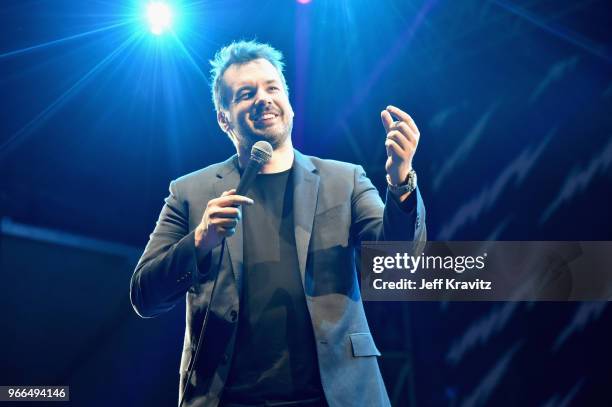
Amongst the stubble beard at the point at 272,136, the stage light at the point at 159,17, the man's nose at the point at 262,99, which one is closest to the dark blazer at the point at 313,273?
the stubble beard at the point at 272,136

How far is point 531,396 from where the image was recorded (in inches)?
111

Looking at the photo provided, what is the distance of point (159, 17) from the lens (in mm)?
3162

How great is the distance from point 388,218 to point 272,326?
1.55 ft

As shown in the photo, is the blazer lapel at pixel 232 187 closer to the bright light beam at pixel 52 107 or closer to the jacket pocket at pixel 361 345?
the jacket pocket at pixel 361 345

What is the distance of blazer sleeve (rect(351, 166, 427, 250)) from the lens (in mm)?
1469

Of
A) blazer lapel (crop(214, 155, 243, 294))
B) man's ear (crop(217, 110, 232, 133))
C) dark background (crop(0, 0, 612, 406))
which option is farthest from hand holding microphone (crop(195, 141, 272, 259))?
dark background (crop(0, 0, 612, 406))

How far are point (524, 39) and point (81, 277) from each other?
2846mm

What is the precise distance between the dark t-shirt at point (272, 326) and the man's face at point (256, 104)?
1.18 ft

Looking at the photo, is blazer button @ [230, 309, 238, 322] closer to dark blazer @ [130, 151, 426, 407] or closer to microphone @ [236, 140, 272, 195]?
dark blazer @ [130, 151, 426, 407]

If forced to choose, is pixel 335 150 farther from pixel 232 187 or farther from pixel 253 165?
pixel 253 165

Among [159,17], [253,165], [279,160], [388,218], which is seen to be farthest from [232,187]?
[159,17]

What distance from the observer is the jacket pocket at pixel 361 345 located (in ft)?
5.31

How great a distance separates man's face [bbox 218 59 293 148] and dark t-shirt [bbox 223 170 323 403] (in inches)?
14.2

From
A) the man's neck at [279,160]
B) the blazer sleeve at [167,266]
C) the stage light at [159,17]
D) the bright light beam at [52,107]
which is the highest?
the stage light at [159,17]
